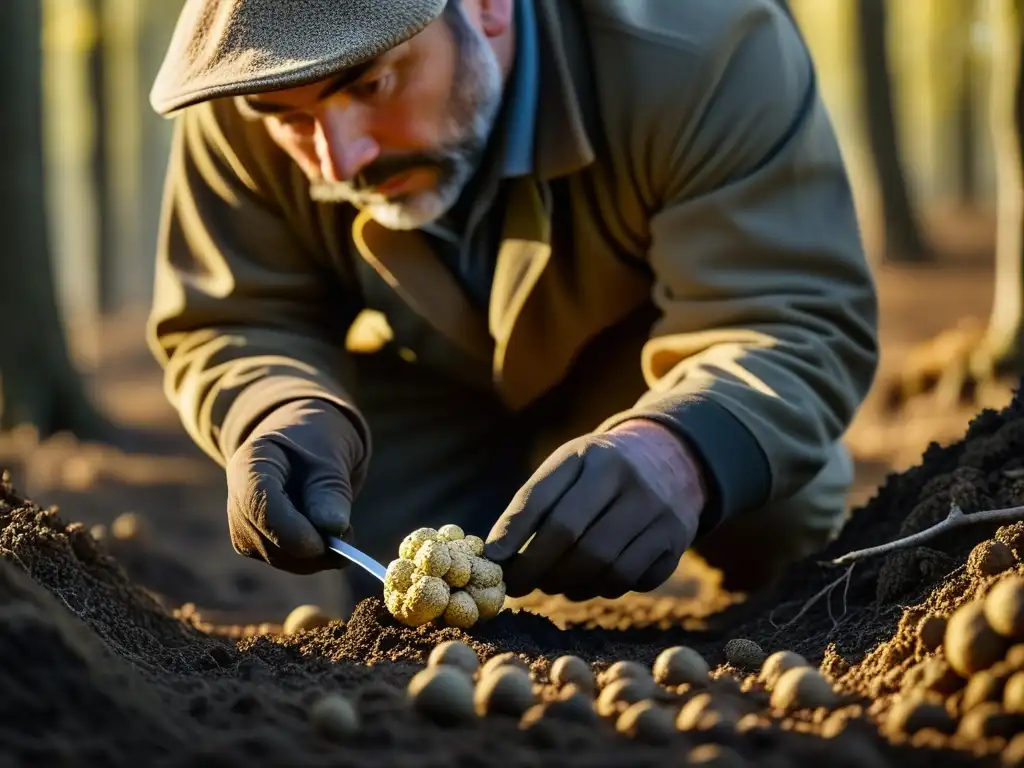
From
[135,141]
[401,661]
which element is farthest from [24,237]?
[135,141]

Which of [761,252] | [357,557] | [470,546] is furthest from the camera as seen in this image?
[761,252]

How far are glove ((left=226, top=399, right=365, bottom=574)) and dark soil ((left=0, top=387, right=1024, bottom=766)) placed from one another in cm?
17

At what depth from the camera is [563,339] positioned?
3203 millimetres

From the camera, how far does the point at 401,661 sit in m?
2.07

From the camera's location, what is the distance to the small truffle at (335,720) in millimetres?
1535

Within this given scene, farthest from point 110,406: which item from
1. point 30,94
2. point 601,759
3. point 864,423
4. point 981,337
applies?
point 601,759

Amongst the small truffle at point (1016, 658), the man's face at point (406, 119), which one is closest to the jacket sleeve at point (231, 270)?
the man's face at point (406, 119)

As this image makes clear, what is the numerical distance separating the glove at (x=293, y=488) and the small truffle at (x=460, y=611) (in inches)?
13.1

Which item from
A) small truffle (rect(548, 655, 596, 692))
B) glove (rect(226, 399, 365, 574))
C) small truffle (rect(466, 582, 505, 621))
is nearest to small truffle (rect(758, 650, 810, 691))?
small truffle (rect(548, 655, 596, 692))

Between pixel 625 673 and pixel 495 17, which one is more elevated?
pixel 495 17

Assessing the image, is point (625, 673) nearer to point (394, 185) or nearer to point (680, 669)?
point (680, 669)

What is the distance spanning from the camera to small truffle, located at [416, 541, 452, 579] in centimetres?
218

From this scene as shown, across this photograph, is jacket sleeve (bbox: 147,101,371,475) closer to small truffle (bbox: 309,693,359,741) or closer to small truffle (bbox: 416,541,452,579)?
small truffle (bbox: 416,541,452,579)

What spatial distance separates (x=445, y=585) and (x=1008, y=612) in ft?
3.11
